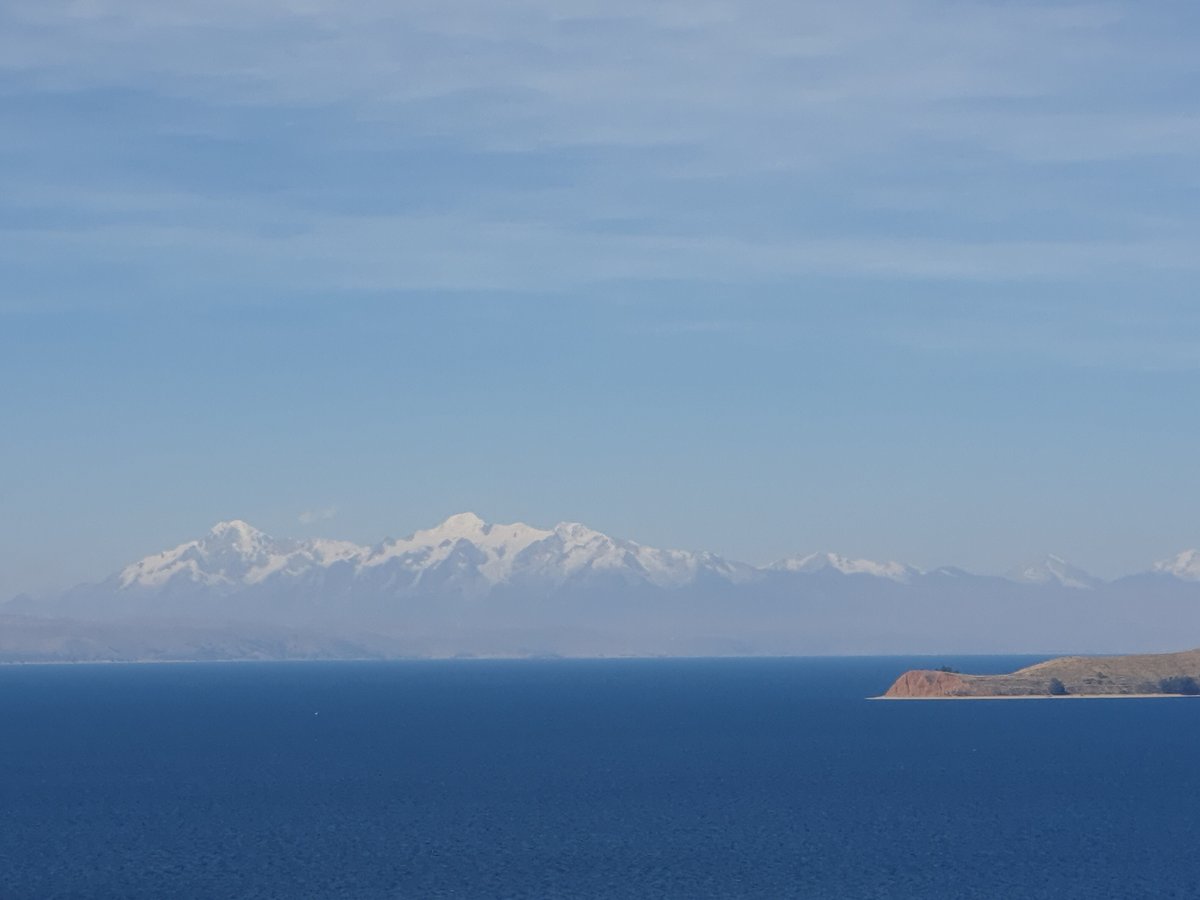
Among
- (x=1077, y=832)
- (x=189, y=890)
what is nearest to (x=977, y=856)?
(x=1077, y=832)

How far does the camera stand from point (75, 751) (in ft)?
516

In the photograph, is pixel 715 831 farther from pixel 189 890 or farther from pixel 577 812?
pixel 189 890

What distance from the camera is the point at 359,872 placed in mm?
83750

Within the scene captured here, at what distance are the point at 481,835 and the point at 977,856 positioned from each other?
92.2 feet

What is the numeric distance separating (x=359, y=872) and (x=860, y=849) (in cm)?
2772

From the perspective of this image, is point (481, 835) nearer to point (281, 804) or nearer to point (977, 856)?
point (281, 804)

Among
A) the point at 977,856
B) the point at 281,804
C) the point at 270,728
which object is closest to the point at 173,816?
the point at 281,804

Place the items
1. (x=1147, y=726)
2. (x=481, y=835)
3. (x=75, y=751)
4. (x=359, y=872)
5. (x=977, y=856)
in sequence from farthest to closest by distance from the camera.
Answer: (x=1147, y=726), (x=75, y=751), (x=481, y=835), (x=977, y=856), (x=359, y=872)

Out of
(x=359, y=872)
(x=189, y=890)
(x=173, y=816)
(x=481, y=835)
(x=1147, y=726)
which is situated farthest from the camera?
(x=1147, y=726)

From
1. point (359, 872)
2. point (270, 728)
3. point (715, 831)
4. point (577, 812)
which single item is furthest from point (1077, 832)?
point (270, 728)

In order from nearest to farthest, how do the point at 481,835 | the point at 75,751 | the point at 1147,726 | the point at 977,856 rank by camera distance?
the point at 977,856 → the point at 481,835 → the point at 75,751 → the point at 1147,726

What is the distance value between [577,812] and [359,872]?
25.3 metres

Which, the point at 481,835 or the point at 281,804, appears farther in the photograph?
the point at 281,804

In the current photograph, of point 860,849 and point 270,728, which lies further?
point 270,728
